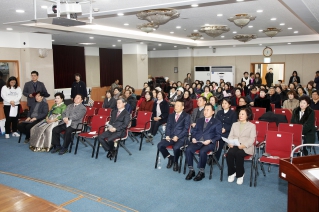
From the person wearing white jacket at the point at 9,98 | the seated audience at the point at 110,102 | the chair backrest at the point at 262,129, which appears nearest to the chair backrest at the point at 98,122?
the seated audience at the point at 110,102

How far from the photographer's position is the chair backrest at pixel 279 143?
5.11m

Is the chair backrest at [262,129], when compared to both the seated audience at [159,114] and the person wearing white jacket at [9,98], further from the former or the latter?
the person wearing white jacket at [9,98]

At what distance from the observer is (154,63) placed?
73.7 ft

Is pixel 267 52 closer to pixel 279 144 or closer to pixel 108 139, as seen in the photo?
pixel 279 144

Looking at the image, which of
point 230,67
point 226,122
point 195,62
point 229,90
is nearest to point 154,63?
point 195,62

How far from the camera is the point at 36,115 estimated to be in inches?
320

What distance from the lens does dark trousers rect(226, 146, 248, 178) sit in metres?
5.08

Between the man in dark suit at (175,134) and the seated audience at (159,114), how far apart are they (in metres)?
1.91

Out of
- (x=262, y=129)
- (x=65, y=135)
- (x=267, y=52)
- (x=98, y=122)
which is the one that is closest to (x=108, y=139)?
(x=98, y=122)

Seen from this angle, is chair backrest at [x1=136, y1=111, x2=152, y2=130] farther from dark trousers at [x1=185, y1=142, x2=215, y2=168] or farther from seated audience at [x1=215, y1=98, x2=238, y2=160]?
dark trousers at [x1=185, y1=142, x2=215, y2=168]

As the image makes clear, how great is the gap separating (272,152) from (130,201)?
104 inches

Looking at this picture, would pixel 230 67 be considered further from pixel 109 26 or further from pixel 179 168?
pixel 179 168

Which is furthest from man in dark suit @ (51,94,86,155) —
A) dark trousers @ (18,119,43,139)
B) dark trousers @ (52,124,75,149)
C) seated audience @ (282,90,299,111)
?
seated audience @ (282,90,299,111)

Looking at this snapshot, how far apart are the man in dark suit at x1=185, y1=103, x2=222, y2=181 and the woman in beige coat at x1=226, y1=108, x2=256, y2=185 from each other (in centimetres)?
33
